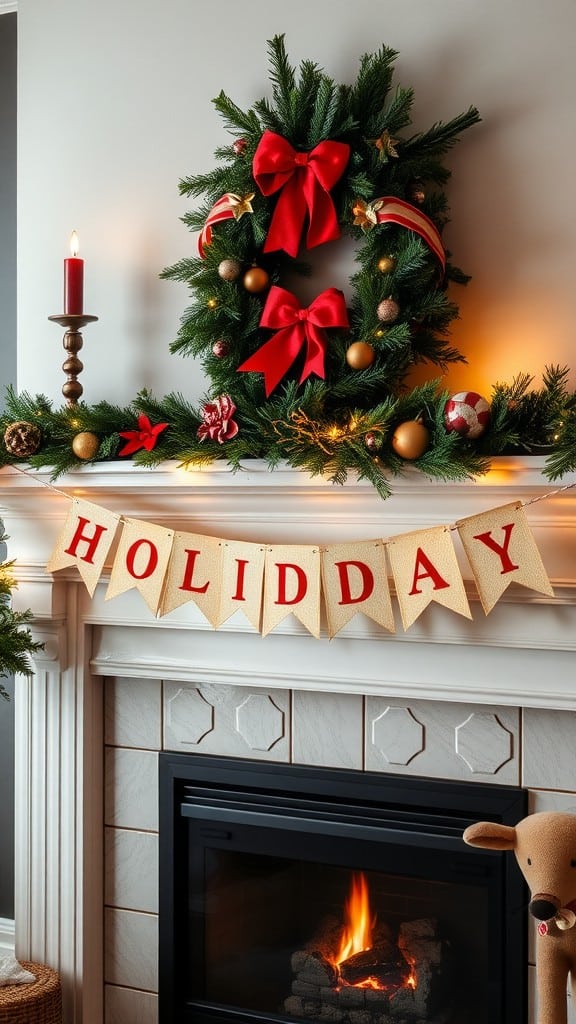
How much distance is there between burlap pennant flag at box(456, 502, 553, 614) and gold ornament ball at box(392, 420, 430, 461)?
0.49 feet

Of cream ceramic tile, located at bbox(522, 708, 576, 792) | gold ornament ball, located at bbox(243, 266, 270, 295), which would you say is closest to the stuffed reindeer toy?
cream ceramic tile, located at bbox(522, 708, 576, 792)

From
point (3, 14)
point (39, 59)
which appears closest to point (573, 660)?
point (39, 59)

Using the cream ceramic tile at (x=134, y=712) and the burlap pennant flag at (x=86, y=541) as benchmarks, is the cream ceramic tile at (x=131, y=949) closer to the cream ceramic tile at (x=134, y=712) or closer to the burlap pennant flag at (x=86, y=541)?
the cream ceramic tile at (x=134, y=712)

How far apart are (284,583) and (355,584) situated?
134mm

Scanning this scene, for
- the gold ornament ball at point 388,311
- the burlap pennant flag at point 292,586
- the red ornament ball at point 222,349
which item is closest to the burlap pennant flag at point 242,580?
the burlap pennant flag at point 292,586

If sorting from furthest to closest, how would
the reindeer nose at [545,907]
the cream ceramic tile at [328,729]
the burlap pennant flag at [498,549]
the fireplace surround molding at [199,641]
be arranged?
the cream ceramic tile at [328,729] < the fireplace surround molding at [199,641] < the burlap pennant flag at [498,549] < the reindeer nose at [545,907]

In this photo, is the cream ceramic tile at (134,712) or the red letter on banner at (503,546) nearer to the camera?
the red letter on banner at (503,546)

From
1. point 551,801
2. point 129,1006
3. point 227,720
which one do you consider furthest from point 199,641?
point 129,1006

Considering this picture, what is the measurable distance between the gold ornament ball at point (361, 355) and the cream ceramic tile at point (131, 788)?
982 mm

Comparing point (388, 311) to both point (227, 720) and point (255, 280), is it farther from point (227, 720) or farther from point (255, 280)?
point (227, 720)

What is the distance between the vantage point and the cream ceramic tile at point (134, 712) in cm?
224

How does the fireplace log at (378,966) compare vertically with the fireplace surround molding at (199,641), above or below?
below

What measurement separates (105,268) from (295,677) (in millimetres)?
991

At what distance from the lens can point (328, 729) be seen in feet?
6.82
